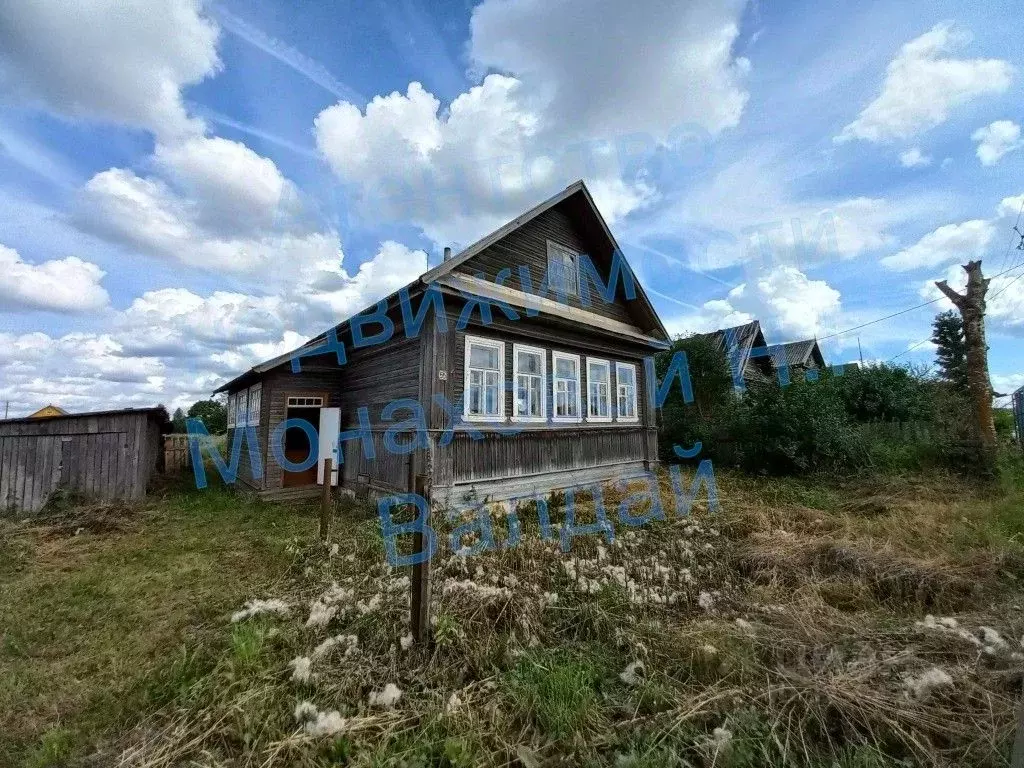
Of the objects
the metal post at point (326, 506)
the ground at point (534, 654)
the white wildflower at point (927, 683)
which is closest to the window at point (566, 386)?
the ground at point (534, 654)

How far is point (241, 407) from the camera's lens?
12.5m

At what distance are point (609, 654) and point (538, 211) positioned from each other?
28.5 ft

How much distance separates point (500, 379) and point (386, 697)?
603cm

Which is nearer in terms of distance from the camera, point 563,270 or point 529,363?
point 529,363

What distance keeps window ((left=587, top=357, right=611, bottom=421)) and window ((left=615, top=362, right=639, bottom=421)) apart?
1.36ft

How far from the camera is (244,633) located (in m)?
3.45

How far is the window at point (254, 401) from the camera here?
10.4m

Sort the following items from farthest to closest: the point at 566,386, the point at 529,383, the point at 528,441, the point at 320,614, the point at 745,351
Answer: the point at 745,351 → the point at 566,386 → the point at 529,383 → the point at 528,441 → the point at 320,614

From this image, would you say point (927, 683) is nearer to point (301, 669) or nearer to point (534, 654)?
point (534, 654)

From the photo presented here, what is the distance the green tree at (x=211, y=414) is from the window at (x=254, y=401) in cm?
1684

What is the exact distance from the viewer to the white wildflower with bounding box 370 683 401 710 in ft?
8.99

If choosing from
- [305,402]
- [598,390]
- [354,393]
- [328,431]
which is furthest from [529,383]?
[305,402]

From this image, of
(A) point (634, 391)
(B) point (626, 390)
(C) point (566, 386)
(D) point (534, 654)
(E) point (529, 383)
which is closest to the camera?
(D) point (534, 654)

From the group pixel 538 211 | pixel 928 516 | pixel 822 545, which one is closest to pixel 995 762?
pixel 822 545
